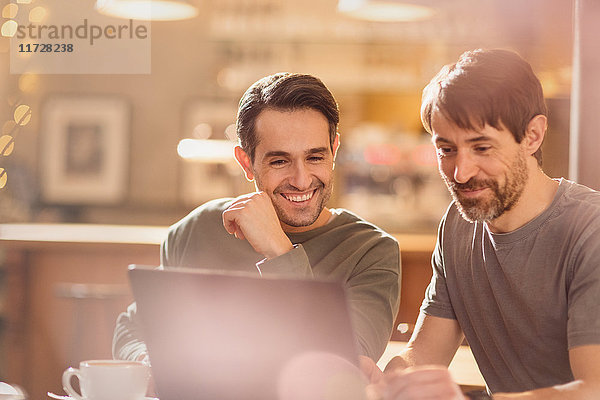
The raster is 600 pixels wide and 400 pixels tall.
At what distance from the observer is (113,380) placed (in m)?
1.09

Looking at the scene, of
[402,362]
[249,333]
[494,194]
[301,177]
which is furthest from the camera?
[301,177]

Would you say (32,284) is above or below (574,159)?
below

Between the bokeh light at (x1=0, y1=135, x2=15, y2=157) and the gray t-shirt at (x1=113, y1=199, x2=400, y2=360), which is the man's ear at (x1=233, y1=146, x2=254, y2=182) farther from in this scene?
the bokeh light at (x1=0, y1=135, x2=15, y2=157)

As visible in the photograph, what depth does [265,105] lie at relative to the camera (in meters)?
1.63

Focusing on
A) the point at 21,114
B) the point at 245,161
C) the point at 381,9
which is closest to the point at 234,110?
the point at 381,9

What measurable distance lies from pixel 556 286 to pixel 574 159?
2.41 feet

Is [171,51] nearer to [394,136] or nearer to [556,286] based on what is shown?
[394,136]

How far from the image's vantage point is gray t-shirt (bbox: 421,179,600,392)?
1245 mm

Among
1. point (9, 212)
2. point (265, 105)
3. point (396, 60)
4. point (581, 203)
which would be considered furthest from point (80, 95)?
point (581, 203)

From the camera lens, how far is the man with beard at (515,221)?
1271 mm

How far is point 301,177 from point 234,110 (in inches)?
157

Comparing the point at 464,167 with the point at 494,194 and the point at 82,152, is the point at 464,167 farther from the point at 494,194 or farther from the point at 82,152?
the point at 82,152

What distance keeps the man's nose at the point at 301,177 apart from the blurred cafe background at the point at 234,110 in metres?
2.57

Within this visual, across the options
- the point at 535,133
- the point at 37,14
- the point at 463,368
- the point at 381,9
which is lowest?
the point at 463,368
